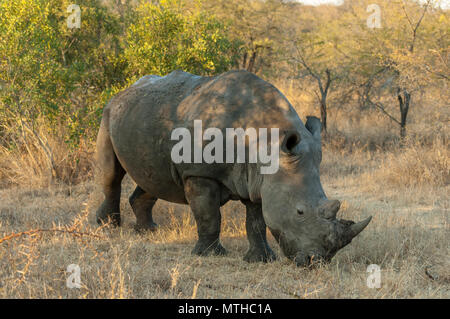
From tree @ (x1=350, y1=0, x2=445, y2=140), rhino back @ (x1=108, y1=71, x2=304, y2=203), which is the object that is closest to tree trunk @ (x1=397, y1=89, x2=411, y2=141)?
tree @ (x1=350, y1=0, x2=445, y2=140)

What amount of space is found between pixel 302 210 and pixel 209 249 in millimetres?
1330

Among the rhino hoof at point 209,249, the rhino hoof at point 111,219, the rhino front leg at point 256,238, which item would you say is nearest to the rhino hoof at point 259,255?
Result: the rhino front leg at point 256,238

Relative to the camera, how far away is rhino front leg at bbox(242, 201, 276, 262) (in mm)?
5367

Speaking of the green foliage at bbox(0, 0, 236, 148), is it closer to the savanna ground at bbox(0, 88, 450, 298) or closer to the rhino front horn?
the savanna ground at bbox(0, 88, 450, 298)

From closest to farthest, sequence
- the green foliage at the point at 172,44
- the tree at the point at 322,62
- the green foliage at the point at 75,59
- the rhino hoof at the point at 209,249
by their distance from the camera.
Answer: the rhino hoof at the point at 209,249
the green foliage at the point at 75,59
the green foliage at the point at 172,44
the tree at the point at 322,62

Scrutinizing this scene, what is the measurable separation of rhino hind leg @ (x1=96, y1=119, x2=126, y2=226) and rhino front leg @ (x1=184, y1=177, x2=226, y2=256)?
1602 mm

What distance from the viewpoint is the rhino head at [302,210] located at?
4.45 m

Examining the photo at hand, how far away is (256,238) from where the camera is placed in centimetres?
542

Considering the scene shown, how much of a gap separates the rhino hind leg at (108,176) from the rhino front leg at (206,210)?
1602 mm

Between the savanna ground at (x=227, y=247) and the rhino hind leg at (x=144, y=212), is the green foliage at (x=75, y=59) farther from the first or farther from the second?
the rhino hind leg at (x=144, y=212)

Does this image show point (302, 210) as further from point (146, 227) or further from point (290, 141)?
point (146, 227)

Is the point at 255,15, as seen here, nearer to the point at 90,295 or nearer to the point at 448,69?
the point at 448,69

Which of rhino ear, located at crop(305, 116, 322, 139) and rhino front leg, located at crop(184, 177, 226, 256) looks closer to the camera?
rhino ear, located at crop(305, 116, 322, 139)
